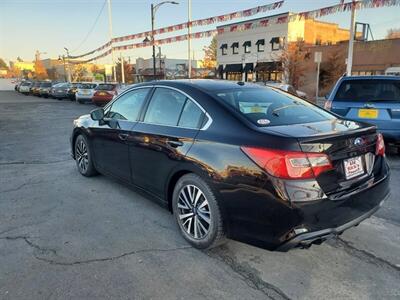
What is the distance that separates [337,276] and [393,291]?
406 millimetres

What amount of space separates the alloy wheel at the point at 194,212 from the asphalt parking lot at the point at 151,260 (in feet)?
0.59

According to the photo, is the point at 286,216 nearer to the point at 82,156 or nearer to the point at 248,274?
the point at 248,274

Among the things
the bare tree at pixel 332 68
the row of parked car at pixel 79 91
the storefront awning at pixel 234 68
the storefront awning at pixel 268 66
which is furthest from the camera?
the storefront awning at pixel 234 68

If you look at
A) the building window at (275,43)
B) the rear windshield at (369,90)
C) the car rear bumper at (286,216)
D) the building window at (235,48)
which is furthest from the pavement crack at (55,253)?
the building window at (235,48)

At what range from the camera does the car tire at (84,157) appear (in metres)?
5.35

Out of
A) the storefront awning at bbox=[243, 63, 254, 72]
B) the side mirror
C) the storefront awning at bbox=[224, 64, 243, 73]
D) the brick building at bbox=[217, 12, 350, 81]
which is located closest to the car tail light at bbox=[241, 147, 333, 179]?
the side mirror

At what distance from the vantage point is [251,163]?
8.82 ft

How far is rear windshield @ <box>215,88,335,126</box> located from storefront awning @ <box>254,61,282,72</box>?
3585cm

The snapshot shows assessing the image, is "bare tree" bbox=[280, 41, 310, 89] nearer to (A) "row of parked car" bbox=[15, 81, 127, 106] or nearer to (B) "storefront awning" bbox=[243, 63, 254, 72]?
(B) "storefront awning" bbox=[243, 63, 254, 72]

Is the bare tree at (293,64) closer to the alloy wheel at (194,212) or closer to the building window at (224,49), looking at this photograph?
the building window at (224,49)

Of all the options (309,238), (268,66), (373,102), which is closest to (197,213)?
(309,238)

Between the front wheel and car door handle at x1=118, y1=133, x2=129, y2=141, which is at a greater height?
car door handle at x1=118, y1=133, x2=129, y2=141

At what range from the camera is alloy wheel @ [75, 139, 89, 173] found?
5.48m

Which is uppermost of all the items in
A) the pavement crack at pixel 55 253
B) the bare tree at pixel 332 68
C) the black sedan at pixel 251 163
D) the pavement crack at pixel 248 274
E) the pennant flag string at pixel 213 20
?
the pennant flag string at pixel 213 20
